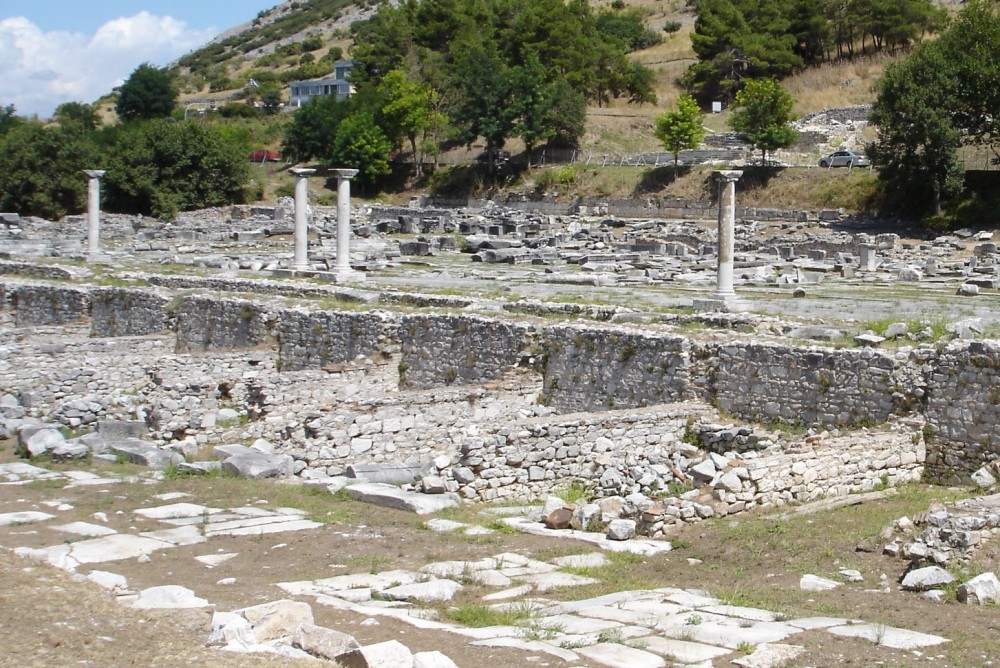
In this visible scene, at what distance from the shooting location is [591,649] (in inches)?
288

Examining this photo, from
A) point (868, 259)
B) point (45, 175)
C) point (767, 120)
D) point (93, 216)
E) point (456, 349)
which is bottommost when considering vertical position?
point (456, 349)

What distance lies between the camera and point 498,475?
13.1 metres

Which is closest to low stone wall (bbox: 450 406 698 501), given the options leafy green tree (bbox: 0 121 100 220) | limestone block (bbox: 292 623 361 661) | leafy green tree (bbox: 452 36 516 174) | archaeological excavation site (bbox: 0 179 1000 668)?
archaeological excavation site (bbox: 0 179 1000 668)

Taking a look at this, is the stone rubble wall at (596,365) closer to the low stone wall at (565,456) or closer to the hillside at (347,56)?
the low stone wall at (565,456)

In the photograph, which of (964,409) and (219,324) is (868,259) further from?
(964,409)

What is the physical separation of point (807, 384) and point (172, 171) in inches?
1965

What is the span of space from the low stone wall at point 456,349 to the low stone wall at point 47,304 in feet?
35.5

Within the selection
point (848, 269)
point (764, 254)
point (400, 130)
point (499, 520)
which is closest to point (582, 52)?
point (400, 130)

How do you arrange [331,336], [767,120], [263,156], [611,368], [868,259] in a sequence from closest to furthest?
[611,368], [331,336], [868,259], [767,120], [263,156]

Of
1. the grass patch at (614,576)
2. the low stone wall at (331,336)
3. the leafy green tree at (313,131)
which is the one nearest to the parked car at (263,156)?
the leafy green tree at (313,131)

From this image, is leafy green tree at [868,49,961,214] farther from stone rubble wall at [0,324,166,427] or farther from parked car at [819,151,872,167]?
stone rubble wall at [0,324,166,427]

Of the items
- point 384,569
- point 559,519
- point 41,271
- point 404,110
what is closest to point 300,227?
point 41,271

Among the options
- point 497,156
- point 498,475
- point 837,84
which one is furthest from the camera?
point 837,84

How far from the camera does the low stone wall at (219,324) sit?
22.3 m
